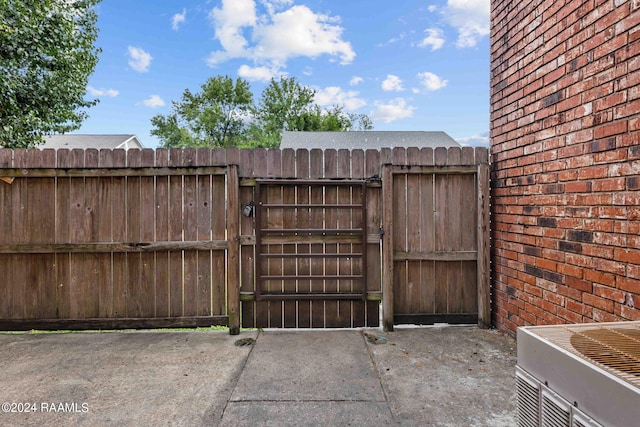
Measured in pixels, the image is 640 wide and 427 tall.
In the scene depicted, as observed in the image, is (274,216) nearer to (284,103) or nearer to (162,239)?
(162,239)

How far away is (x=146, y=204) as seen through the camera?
9.97 ft

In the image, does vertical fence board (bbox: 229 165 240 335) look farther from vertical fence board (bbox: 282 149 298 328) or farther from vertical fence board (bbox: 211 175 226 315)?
vertical fence board (bbox: 282 149 298 328)

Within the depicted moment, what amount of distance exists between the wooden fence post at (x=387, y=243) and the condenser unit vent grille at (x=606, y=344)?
1868mm

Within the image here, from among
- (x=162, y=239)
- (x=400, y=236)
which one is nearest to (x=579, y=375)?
(x=400, y=236)

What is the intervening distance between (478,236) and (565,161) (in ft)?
3.34

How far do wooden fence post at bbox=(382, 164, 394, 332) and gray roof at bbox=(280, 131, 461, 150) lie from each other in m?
10.4

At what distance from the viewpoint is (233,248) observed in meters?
2.96

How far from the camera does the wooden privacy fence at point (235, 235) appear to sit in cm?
300

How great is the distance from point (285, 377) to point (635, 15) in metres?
2.97

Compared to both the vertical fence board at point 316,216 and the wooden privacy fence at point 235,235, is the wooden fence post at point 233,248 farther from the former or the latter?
the vertical fence board at point 316,216

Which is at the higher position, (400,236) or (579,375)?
(400,236)

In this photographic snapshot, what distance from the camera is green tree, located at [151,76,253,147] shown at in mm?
26078

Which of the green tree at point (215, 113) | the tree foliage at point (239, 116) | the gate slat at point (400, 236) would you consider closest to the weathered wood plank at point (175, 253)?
the gate slat at point (400, 236)

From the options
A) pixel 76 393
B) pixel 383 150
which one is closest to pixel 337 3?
pixel 383 150
